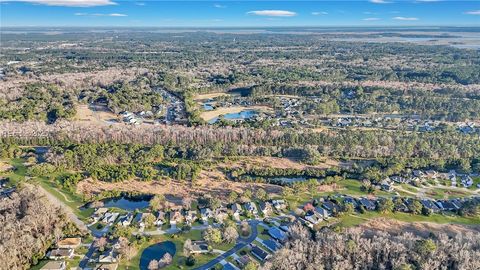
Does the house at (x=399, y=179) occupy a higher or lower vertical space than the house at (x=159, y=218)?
higher

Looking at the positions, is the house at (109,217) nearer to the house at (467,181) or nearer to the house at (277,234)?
the house at (277,234)

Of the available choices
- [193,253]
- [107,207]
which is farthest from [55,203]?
[193,253]

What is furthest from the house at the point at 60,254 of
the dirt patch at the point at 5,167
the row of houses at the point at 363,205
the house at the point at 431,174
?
the house at the point at 431,174

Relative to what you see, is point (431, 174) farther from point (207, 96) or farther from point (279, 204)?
point (207, 96)

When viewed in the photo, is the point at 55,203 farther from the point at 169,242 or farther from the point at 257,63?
the point at 257,63

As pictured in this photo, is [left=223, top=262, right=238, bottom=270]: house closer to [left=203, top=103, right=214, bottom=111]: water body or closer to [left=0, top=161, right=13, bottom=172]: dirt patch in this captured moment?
[left=0, top=161, right=13, bottom=172]: dirt patch

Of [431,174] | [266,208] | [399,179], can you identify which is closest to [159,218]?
[266,208]
